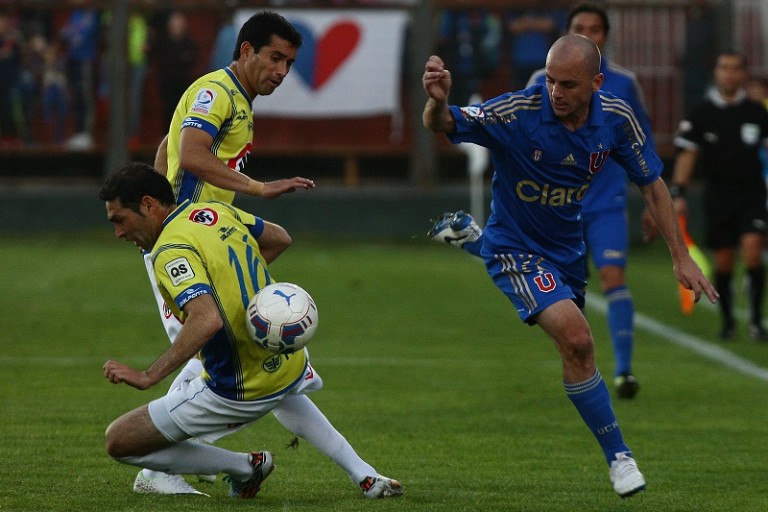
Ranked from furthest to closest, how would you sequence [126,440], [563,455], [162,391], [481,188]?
[481,188] < [162,391] < [563,455] < [126,440]

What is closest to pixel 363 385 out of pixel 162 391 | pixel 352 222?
pixel 162 391

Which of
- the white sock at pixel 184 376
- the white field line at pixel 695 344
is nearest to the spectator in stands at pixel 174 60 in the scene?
the white field line at pixel 695 344

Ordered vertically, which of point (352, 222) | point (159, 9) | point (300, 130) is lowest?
point (352, 222)

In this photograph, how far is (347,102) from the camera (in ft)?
70.9

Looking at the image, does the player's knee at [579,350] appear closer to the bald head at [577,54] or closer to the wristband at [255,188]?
the bald head at [577,54]

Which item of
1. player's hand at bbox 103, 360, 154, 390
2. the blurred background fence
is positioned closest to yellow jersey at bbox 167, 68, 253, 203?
player's hand at bbox 103, 360, 154, 390

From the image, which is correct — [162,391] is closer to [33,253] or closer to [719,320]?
[719,320]

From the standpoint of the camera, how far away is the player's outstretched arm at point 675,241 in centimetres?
644

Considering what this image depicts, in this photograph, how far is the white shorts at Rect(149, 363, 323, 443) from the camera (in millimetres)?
6004

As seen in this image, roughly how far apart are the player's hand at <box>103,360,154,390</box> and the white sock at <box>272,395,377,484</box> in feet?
3.23

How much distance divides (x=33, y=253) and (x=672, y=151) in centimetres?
963

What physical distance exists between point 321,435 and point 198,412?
0.60 meters

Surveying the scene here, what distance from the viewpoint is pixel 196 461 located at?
6.18 metres

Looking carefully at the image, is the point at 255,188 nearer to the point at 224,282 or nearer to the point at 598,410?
the point at 224,282
